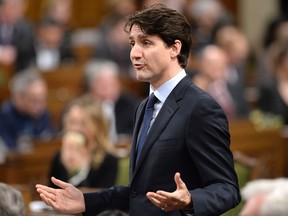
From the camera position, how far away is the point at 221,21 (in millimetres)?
12156

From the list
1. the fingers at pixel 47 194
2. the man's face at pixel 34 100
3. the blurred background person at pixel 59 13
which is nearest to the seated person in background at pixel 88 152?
the man's face at pixel 34 100

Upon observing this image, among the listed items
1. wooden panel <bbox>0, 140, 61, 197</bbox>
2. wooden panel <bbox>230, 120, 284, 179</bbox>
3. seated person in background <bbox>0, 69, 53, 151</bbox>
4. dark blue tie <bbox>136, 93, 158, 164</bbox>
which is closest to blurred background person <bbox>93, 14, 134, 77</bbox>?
seated person in background <bbox>0, 69, 53, 151</bbox>

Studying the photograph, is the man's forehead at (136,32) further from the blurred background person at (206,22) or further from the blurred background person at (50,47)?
the blurred background person at (206,22)

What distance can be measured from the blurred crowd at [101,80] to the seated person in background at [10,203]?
7.23 feet

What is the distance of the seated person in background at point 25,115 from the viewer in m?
7.57

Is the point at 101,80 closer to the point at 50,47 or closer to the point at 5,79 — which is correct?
the point at 5,79

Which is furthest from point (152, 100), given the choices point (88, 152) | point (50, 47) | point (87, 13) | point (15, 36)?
point (87, 13)

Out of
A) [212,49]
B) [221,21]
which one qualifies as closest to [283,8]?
[221,21]

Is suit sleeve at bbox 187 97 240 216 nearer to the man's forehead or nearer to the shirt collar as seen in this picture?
the shirt collar

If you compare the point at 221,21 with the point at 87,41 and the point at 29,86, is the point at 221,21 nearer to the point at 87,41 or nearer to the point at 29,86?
the point at 87,41

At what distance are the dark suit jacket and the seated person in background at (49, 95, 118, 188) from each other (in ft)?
7.84

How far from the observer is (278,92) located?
9.22 m

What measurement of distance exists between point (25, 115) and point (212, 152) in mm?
4909

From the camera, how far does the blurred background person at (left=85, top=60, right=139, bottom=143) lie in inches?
328
